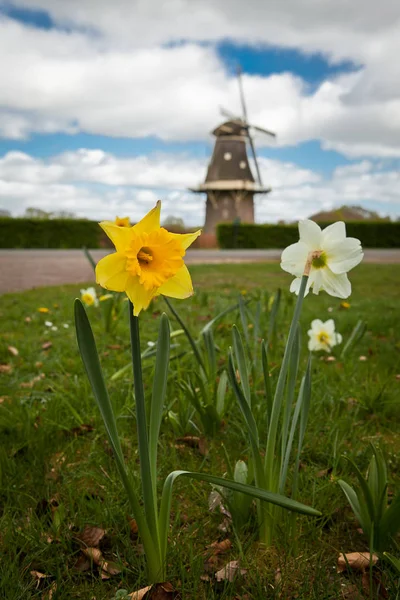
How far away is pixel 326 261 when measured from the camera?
4.02 ft

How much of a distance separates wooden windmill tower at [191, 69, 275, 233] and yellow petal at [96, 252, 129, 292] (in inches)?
1060

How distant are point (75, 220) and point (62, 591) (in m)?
20.4

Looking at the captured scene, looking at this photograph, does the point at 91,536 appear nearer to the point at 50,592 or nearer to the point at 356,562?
the point at 50,592

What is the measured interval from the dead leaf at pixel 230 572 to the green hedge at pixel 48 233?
65.1ft

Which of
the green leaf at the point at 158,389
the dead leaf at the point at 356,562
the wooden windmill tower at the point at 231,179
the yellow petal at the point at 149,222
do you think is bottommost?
the dead leaf at the point at 356,562

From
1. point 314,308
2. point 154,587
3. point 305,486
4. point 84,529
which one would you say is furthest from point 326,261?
point 314,308

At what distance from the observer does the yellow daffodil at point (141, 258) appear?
92cm

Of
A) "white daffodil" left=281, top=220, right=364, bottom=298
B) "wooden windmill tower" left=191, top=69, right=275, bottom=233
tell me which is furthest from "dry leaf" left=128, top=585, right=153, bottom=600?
"wooden windmill tower" left=191, top=69, right=275, bottom=233

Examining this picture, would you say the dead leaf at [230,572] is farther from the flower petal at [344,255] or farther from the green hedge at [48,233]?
the green hedge at [48,233]

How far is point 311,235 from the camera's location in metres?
1.21

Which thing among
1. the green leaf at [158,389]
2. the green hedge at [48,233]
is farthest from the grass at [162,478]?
Answer: the green hedge at [48,233]

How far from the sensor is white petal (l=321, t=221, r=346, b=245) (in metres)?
1.19

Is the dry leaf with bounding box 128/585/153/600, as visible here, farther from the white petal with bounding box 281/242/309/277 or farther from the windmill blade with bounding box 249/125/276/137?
the windmill blade with bounding box 249/125/276/137

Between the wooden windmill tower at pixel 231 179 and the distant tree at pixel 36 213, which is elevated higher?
the wooden windmill tower at pixel 231 179
